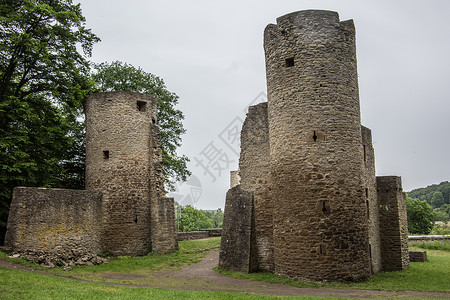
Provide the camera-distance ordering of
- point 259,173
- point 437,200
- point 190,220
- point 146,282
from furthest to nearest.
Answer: point 437,200
point 190,220
point 259,173
point 146,282

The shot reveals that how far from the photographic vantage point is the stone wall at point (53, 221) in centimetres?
1594

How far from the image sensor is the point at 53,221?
56.0 feet

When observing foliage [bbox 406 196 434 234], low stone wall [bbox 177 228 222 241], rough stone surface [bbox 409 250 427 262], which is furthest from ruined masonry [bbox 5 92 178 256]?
foliage [bbox 406 196 434 234]

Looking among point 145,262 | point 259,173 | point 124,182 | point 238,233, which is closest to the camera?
point 238,233

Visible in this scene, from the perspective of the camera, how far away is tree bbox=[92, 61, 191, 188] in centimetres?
3014

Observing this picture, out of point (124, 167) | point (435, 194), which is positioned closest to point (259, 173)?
point (124, 167)

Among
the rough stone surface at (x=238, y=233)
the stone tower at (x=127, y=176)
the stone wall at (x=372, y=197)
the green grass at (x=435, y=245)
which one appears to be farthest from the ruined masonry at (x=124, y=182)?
the green grass at (x=435, y=245)

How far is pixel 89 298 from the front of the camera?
1016 centimetres

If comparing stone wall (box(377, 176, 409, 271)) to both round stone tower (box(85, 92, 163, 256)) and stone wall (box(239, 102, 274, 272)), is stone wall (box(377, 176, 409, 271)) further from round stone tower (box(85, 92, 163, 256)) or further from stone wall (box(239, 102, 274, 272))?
round stone tower (box(85, 92, 163, 256))

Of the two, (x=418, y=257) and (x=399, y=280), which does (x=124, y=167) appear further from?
(x=418, y=257)

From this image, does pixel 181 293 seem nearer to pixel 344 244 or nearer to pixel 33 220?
pixel 344 244

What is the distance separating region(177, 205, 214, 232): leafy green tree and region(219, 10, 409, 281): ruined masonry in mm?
48148

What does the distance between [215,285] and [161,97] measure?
1997 cm

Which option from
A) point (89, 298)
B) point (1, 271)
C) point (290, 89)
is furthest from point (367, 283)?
point (1, 271)
